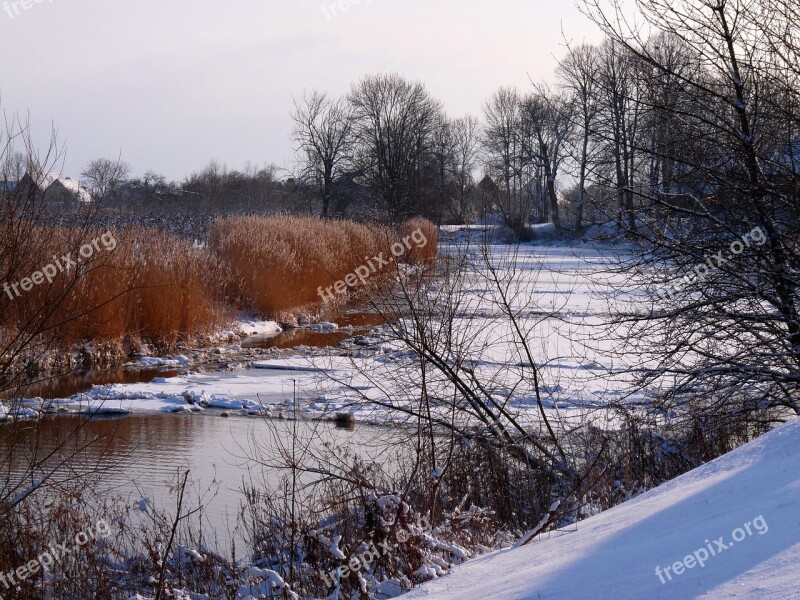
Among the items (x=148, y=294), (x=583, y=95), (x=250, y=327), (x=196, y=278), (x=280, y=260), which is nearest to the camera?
(x=583, y=95)

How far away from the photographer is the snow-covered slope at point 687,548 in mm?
2230

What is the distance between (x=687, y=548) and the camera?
249 centimetres

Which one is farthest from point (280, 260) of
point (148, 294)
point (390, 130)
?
point (390, 130)

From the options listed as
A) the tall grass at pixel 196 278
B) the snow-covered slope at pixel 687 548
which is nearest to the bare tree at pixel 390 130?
the tall grass at pixel 196 278

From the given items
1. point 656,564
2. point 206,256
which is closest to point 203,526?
point 656,564

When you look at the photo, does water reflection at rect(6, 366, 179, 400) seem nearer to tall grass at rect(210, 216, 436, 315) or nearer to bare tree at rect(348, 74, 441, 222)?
tall grass at rect(210, 216, 436, 315)

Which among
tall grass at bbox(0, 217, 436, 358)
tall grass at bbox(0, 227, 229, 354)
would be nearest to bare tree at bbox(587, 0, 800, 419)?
tall grass at bbox(0, 217, 436, 358)

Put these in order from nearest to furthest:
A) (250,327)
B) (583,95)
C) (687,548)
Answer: (687,548)
(583,95)
(250,327)

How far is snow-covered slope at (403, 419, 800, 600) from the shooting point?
2.23 meters

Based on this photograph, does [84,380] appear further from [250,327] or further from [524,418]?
[524,418]

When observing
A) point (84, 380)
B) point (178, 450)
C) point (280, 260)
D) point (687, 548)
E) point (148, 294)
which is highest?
point (280, 260)

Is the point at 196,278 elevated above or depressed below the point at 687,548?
above

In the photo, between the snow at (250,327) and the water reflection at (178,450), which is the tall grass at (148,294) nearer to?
the snow at (250,327)

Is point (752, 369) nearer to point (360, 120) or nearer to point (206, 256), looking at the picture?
point (206, 256)
